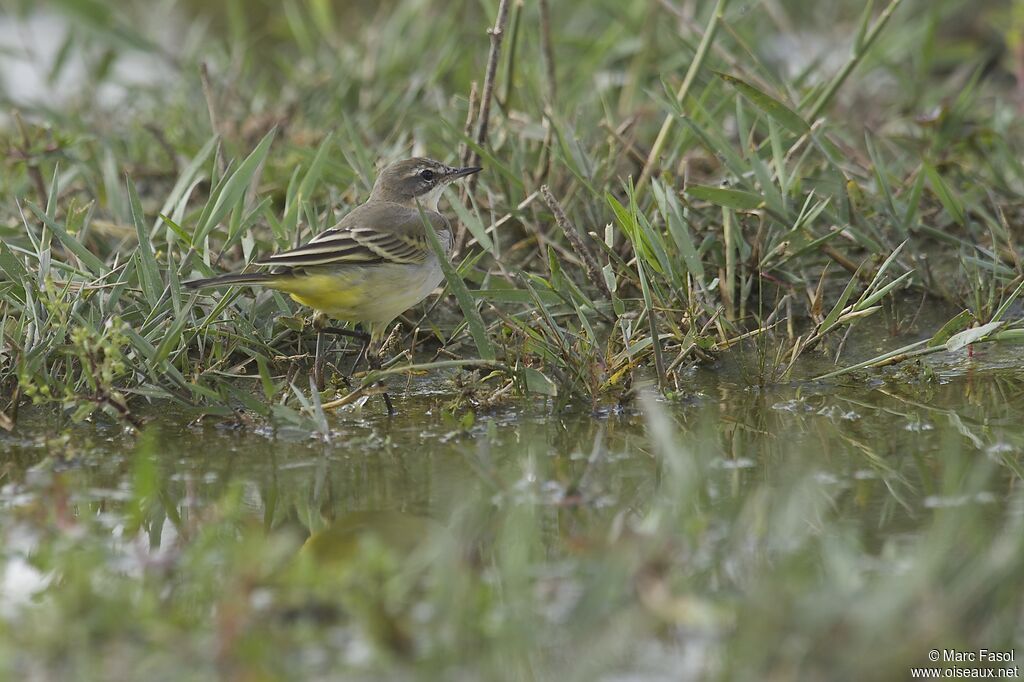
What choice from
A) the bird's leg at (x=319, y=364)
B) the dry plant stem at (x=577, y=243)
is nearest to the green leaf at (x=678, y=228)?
the dry plant stem at (x=577, y=243)

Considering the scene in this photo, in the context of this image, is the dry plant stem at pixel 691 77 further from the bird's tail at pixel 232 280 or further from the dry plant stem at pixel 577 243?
the bird's tail at pixel 232 280

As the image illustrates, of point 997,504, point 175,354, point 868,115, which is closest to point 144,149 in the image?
point 175,354

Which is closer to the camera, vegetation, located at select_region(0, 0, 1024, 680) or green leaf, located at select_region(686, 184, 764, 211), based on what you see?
vegetation, located at select_region(0, 0, 1024, 680)

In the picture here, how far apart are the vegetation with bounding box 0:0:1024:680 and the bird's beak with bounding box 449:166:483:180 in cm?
11

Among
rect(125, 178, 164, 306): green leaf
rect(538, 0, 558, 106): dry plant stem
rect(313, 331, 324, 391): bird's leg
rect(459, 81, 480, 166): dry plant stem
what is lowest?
rect(313, 331, 324, 391): bird's leg

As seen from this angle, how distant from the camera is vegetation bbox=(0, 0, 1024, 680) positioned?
2969 mm

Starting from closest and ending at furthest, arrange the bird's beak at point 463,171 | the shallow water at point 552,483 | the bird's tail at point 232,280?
the shallow water at point 552,483, the bird's tail at point 232,280, the bird's beak at point 463,171

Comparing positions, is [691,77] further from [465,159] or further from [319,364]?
[319,364]

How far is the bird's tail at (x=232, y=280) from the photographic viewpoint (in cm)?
489

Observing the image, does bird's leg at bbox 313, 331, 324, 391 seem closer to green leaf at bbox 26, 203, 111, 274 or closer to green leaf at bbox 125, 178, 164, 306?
green leaf at bbox 125, 178, 164, 306

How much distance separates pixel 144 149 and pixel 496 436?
375cm

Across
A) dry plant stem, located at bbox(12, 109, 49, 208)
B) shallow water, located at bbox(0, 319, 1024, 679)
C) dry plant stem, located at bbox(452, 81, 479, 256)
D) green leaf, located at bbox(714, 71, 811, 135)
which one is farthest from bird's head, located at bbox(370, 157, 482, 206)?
dry plant stem, located at bbox(12, 109, 49, 208)

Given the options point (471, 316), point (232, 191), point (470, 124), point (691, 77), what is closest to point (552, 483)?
point (471, 316)

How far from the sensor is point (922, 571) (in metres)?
2.86
